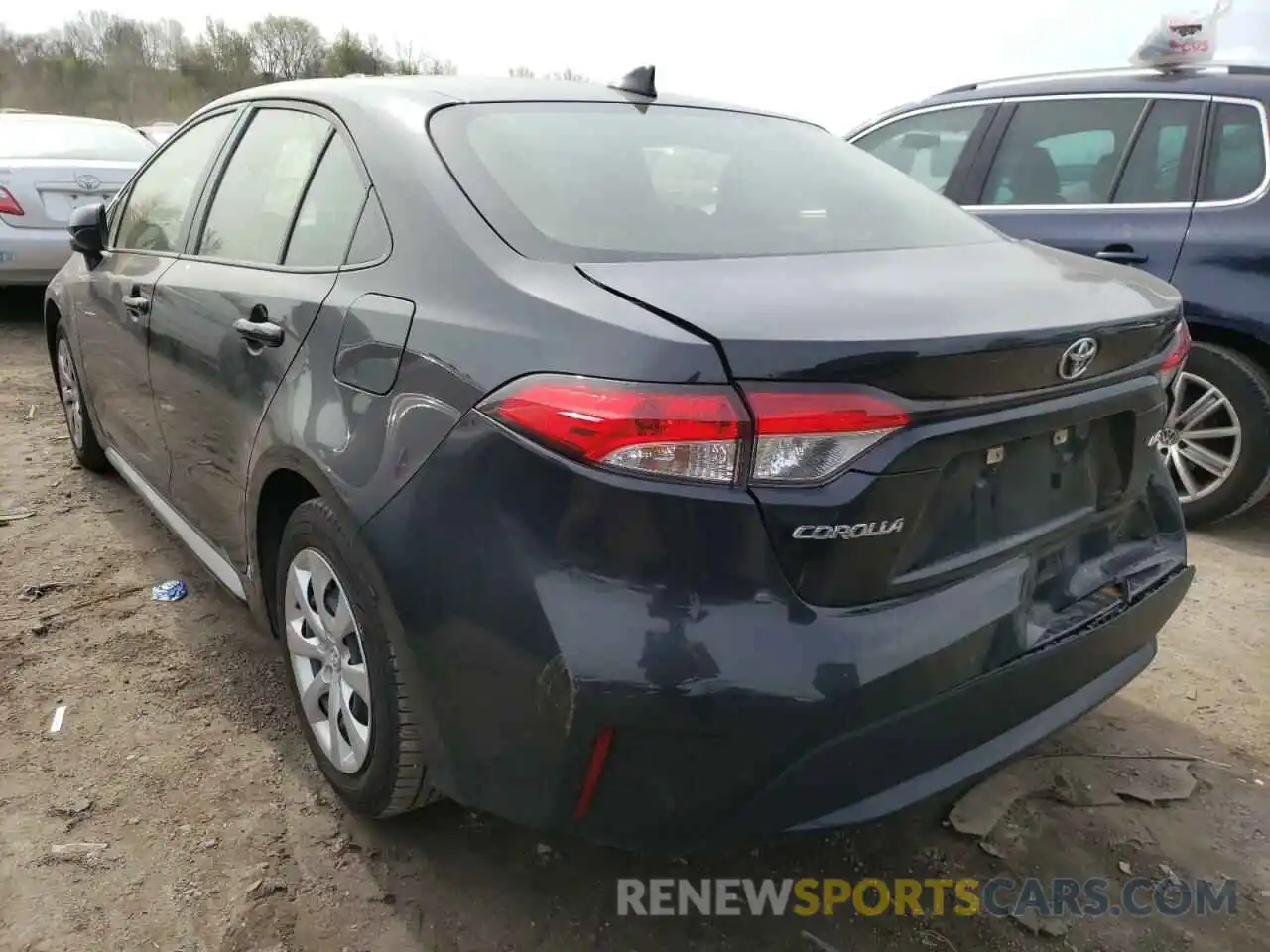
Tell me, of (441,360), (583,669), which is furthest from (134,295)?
(583,669)

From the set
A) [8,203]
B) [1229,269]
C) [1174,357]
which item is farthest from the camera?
[8,203]

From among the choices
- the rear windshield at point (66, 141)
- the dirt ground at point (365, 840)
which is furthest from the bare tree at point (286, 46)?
the dirt ground at point (365, 840)

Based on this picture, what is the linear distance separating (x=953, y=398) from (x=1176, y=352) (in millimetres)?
839

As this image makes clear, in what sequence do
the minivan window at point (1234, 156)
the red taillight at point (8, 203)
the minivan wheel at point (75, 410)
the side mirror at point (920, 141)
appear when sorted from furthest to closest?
the red taillight at point (8, 203)
the side mirror at point (920, 141)
the minivan wheel at point (75, 410)
the minivan window at point (1234, 156)

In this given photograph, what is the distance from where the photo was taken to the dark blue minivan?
3.74m

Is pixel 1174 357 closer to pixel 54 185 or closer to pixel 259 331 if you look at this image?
pixel 259 331

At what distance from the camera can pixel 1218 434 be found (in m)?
3.88

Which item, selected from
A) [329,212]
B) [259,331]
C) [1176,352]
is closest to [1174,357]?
[1176,352]

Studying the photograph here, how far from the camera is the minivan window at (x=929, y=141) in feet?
15.3

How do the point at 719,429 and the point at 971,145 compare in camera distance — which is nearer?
the point at 719,429

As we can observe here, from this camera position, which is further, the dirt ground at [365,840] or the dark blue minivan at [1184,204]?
the dark blue minivan at [1184,204]

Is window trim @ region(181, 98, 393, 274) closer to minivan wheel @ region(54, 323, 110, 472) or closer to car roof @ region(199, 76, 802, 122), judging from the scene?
car roof @ region(199, 76, 802, 122)

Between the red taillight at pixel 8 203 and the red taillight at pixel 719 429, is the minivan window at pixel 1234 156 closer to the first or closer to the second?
the red taillight at pixel 719 429

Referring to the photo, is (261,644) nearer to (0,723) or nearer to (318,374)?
(0,723)
